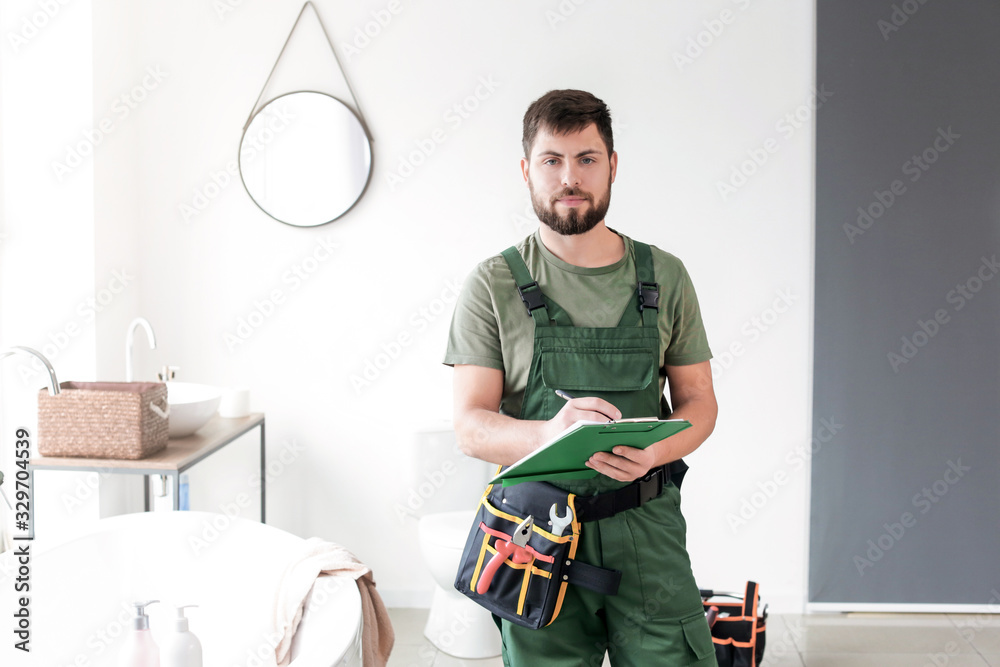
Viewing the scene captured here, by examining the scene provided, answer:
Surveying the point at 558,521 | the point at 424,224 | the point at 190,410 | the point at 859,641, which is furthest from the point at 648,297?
the point at 859,641

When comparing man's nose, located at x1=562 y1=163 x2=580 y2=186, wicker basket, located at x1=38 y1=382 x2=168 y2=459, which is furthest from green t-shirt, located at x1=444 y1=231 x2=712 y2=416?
wicker basket, located at x1=38 y1=382 x2=168 y2=459

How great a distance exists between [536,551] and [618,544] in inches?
5.8

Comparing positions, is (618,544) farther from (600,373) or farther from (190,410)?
(190,410)

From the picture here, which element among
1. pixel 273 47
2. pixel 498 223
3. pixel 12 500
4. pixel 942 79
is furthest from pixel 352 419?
pixel 942 79

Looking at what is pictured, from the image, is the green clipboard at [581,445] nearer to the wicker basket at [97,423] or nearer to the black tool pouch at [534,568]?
the black tool pouch at [534,568]

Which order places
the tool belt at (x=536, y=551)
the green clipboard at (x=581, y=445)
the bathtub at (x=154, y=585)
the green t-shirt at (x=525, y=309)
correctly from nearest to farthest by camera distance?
1. the green clipboard at (x=581, y=445)
2. the tool belt at (x=536, y=551)
3. the green t-shirt at (x=525, y=309)
4. the bathtub at (x=154, y=585)

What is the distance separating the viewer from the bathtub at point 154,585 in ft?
6.35

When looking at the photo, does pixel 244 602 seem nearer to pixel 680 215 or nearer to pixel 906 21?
pixel 680 215

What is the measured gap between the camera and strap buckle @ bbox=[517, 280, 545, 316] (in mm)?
1504

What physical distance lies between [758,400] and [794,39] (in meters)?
1.35

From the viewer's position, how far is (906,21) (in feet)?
9.73

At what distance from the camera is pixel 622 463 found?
1.37 m

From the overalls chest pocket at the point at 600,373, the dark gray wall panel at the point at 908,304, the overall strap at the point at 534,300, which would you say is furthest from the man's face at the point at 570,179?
the dark gray wall panel at the point at 908,304

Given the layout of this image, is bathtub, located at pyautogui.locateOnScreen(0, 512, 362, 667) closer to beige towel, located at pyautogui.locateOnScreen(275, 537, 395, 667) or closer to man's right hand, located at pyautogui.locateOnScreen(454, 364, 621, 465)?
beige towel, located at pyautogui.locateOnScreen(275, 537, 395, 667)
